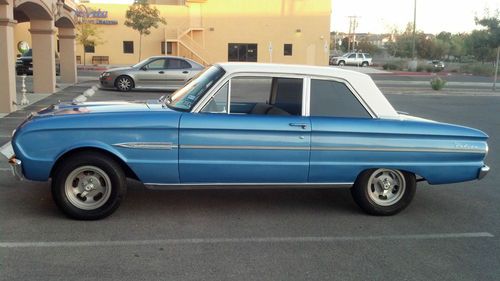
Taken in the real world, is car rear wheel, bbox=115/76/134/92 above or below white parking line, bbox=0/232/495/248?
above

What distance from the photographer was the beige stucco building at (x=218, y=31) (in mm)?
44500

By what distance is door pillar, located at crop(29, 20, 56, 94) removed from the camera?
1855 cm

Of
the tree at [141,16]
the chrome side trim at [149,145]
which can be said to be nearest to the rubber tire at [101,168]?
the chrome side trim at [149,145]

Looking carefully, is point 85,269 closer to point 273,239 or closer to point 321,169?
point 273,239

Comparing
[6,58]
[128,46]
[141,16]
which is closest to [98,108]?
[6,58]

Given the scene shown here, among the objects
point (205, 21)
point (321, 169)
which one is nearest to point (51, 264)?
point (321, 169)

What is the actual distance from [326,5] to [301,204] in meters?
42.3

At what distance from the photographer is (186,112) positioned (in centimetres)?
541

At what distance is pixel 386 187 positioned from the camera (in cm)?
591

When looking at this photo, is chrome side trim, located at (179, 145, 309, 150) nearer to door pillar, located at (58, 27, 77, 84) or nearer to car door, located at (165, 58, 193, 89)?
car door, located at (165, 58, 193, 89)

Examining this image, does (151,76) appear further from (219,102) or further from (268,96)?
(219,102)

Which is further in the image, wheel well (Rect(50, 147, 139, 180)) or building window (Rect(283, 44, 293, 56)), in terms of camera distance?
building window (Rect(283, 44, 293, 56))

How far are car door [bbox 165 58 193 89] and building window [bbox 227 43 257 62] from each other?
25098mm

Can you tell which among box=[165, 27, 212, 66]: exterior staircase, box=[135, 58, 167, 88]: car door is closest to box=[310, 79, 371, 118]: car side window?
box=[135, 58, 167, 88]: car door
